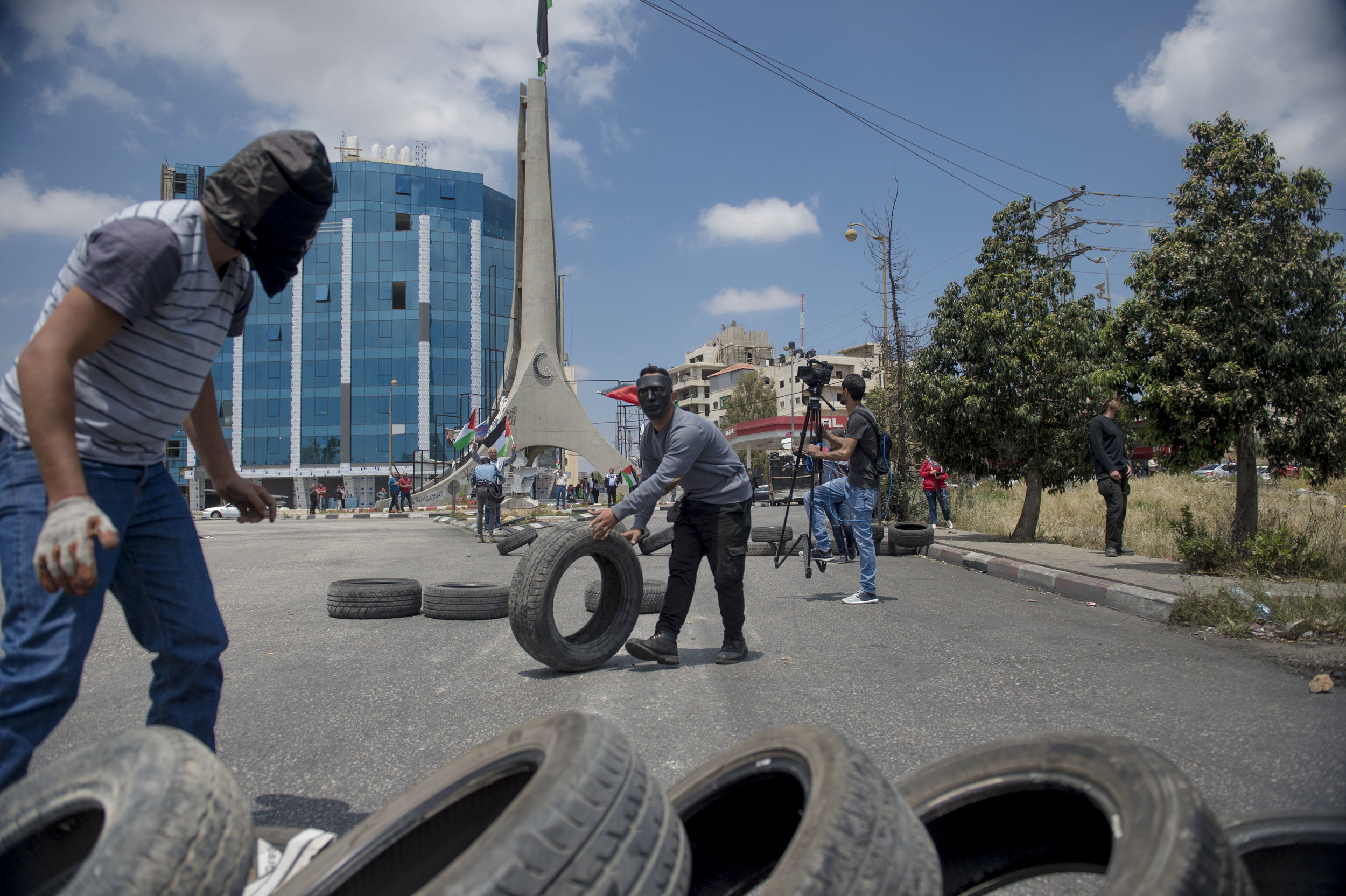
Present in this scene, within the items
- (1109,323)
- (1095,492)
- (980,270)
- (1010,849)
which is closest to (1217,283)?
(1109,323)

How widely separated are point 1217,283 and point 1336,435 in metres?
1.81

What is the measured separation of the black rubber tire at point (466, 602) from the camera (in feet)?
23.0

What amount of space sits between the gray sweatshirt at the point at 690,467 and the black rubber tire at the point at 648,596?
4.92ft

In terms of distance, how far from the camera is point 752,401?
281ft

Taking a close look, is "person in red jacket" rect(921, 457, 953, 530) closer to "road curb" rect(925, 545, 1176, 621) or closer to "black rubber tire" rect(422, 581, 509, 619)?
"road curb" rect(925, 545, 1176, 621)

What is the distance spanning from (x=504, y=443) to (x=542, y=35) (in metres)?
22.1

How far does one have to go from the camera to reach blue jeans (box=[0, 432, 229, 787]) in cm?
192

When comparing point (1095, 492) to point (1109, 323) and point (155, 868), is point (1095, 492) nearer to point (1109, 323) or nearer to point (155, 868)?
point (1109, 323)

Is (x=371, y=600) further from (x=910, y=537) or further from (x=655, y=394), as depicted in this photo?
(x=910, y=537)

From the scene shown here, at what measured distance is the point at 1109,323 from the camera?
9.53 m

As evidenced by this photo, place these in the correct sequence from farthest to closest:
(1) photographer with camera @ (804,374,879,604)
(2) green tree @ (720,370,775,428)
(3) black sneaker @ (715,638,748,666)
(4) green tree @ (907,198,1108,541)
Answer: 1. (2) green tree @ (720,370,775,428)
2. (4) green tree @ (907,198,1108,541)
3. (1) photographer with camera @ (804,374,879,604)
4. (3) black sneaker @ (715,638,748,666)

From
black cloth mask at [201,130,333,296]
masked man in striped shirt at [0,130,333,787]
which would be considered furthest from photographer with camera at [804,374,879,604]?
masked man in striped shirt at [0,130,333,787]

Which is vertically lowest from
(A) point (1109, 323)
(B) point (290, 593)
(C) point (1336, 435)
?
(B) point (290, 593)

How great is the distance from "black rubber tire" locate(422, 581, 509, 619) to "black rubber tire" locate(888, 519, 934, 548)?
7.14m
